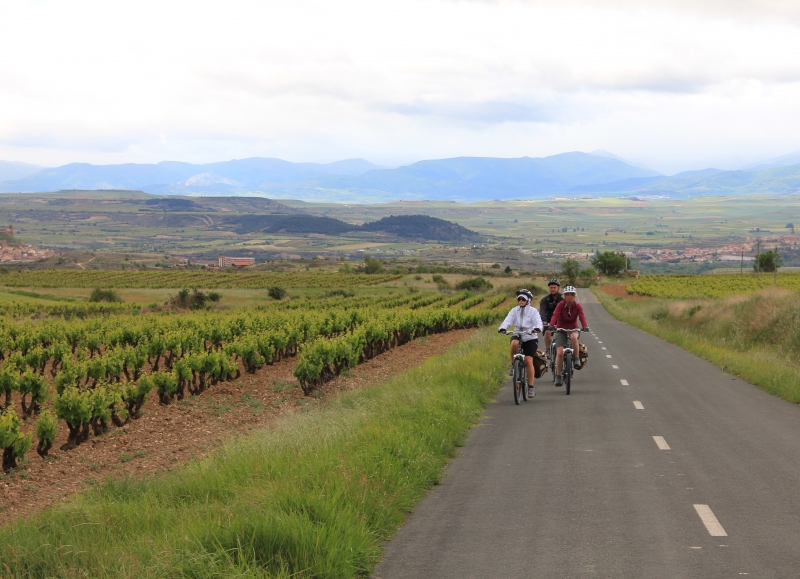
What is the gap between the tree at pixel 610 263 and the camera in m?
171

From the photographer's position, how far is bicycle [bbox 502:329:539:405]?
16.9 m

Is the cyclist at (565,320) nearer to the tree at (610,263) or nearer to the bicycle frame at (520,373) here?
the bicycle frame at (520,373)

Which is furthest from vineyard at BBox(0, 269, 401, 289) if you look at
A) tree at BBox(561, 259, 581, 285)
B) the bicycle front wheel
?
the bicycle front wheel

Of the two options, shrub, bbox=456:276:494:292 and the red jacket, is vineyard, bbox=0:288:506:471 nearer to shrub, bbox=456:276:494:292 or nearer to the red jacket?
the red jacket

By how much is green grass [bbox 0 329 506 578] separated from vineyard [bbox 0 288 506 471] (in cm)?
551

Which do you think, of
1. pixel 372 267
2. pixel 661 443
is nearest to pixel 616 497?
pixel 661 443

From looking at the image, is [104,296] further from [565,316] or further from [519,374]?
[519,374]

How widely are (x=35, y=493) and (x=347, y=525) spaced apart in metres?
7.07

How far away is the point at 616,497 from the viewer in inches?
352

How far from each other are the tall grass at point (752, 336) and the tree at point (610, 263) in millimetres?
126562

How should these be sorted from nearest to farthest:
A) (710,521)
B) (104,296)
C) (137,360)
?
1. (710,521)
2. (137,360)
3. (104,296)

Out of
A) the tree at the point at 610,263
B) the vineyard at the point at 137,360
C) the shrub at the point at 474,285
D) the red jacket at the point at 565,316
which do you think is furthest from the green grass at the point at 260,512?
the tree at the point at 610,263

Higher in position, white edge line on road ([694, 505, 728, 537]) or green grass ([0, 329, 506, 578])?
green grass ([0, 329, 506, 578])

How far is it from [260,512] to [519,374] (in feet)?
34.5
